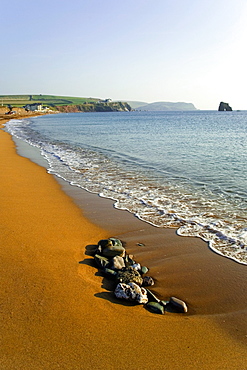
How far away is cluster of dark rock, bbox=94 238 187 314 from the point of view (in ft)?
15.4

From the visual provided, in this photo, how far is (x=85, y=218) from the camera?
8688mm

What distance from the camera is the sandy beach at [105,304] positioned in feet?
11.8

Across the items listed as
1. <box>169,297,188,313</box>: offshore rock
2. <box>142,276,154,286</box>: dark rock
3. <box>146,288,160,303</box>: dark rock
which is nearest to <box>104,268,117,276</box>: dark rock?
<box>142,276,154,286</box>: dark rock

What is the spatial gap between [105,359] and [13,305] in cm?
159

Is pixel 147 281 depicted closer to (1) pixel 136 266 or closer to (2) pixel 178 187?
(1) pixel 136 266

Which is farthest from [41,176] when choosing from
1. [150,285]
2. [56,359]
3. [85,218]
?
[56,359]

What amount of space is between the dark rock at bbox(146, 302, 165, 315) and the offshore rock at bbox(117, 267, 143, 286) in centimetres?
53

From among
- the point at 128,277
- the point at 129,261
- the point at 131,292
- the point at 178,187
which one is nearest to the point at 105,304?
the point at 131,292

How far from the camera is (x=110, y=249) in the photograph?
6207mm

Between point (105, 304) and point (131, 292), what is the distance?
43 centimetres

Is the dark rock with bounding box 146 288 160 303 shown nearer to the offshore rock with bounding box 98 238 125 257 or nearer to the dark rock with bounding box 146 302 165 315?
the dark rock with bounding box 146 302 165 315

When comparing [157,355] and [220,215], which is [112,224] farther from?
[157,355]

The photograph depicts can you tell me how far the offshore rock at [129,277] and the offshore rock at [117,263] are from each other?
11.4 inches

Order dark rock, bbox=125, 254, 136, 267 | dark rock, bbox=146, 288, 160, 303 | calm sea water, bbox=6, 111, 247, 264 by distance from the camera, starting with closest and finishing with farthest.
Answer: dark rock, bbox=146, 288, 160, 303 < dark rock, bbox=125, 254, 136, 267 < calm sea water, bbox=6, 111, 247, 264
